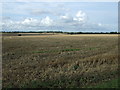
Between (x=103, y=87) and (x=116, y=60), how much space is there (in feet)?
27.1

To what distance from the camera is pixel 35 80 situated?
13.0 meters

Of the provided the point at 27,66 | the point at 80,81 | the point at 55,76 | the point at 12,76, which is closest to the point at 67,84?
the point at 80,81

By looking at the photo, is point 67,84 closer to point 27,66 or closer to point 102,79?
point 102,79

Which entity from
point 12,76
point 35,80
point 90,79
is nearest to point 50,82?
point 35,80

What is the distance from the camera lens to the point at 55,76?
13.6 meters

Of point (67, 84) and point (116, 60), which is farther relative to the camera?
point (116, 60)

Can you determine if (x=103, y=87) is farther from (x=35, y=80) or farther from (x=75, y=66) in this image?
Result: (x=75, y=66)

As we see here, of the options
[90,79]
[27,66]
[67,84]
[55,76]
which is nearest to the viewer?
[67,84]

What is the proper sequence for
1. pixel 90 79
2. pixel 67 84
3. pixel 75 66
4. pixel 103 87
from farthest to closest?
pixel 75 66 → pixel 90 79 → pixel 67 84 → pixel 103 87

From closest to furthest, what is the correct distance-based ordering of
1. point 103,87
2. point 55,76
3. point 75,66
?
point 103,87 → point 55,76 → point 75,66

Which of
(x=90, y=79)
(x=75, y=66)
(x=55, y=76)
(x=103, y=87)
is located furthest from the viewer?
(x=75, y=66)

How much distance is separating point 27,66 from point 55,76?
16.3 feet

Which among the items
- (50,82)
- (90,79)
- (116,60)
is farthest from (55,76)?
(116,60)

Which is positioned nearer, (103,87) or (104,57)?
(103,87)
